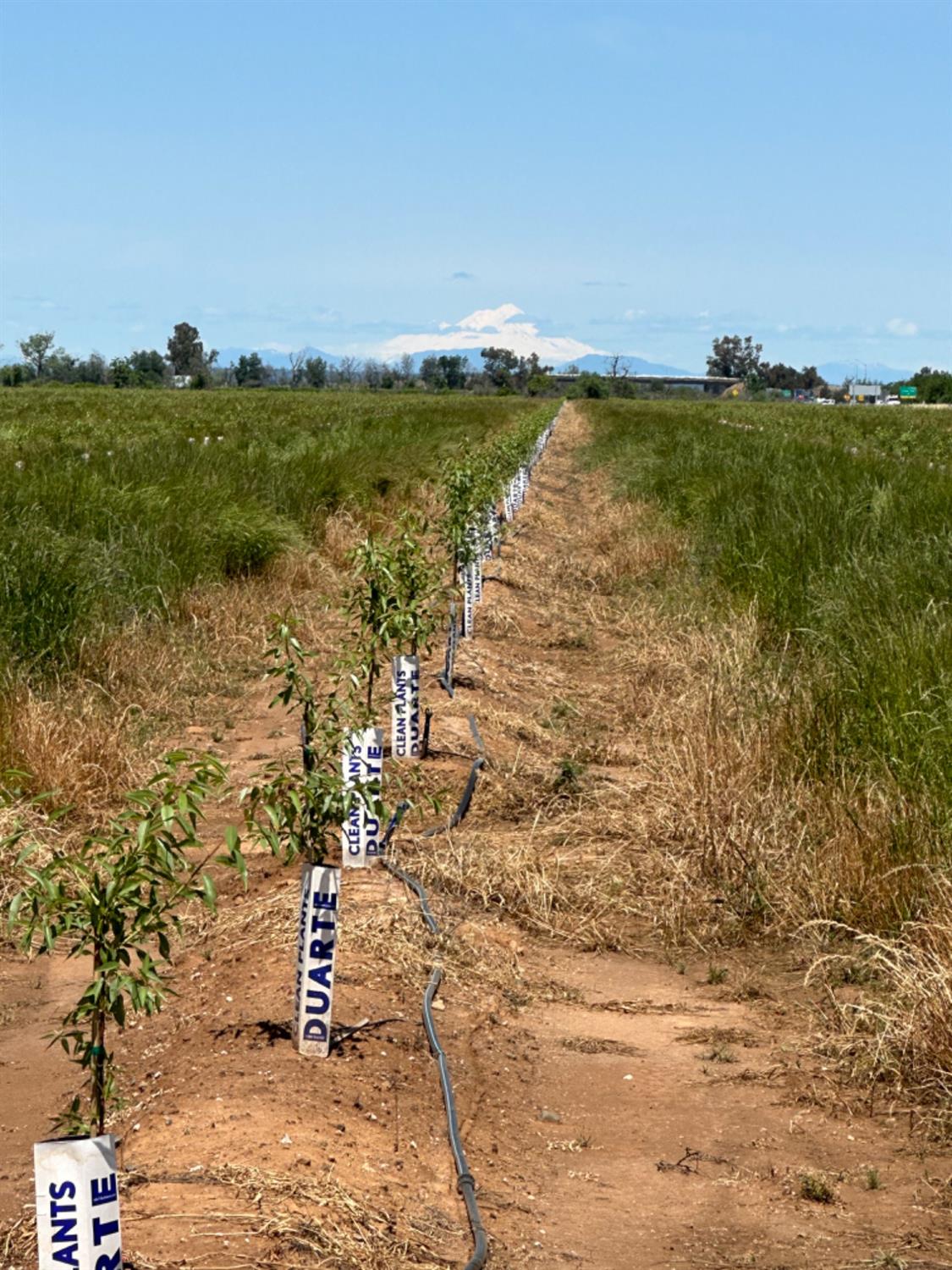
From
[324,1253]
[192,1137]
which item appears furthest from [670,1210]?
[192,1137]

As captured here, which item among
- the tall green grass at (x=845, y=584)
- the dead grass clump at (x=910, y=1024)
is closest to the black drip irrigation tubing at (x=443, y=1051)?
the dead grass clump at (x=910, y=1024)

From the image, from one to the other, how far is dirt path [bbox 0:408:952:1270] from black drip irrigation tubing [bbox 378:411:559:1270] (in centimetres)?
4

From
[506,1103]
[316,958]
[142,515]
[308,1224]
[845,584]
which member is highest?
[142,515]

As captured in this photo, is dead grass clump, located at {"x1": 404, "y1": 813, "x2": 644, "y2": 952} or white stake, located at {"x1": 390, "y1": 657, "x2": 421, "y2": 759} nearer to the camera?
dead grass clump, located at {"x1": 404, "y1": 813, "x2": 644, "y2": 952}

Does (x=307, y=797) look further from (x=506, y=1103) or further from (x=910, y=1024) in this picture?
(x=910, y=1024)

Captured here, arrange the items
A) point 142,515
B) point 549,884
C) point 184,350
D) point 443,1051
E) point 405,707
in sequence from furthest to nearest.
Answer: point 184,350 → point 142,515 → point 405,707 → point 549,884 → point 443,1051

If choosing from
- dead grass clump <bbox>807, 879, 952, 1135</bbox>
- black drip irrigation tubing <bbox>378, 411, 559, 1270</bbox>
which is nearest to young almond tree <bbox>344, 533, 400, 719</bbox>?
black drip irrigation tubing <bbox>378, 411, 559, 1270</bbox>

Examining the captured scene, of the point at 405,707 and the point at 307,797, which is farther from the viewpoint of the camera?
the point at 405,707

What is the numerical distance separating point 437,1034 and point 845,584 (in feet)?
14.1

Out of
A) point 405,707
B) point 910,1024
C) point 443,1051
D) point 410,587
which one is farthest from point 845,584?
point 443,1051

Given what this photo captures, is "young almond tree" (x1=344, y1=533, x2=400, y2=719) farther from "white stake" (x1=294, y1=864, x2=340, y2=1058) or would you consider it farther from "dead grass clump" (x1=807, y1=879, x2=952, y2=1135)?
"dead grass clump" (x1=807, y1=879, x2=952, y2=1135)

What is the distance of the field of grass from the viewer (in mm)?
6891

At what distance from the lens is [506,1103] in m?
3.59

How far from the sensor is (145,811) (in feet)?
8.62
